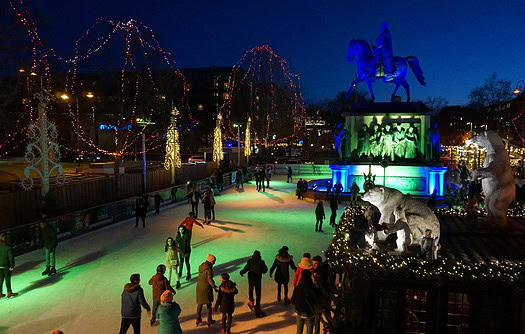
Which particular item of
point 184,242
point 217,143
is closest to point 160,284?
point 184,242

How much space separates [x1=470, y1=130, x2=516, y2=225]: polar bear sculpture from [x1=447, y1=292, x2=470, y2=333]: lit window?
5.32 meters

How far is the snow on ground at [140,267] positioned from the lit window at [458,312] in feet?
8.93

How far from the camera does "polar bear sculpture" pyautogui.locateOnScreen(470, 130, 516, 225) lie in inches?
416

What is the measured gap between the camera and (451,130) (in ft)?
343

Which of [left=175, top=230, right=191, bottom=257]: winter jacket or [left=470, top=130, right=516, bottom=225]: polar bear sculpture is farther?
[left=470, top=130, right=516, bottom=225]: polar bear sculpture

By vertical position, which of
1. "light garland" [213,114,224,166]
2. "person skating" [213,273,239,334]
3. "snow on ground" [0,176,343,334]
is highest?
"light garland" [213,114,224,166]

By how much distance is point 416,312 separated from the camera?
618cm

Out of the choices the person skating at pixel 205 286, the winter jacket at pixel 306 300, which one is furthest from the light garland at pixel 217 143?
the winter jacket at pixel 306 300

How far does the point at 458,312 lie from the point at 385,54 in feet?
66.8

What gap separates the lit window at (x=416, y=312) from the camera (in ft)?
20.2

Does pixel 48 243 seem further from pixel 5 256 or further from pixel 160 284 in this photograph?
pixel 160 284

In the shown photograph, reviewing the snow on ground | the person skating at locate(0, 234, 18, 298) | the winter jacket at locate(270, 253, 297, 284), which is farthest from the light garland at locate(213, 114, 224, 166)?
the winter jacket at locate(270, 253, 297, 284)

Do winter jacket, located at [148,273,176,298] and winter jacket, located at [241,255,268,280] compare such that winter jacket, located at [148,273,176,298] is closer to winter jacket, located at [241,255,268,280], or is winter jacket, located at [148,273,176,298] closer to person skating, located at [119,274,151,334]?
person skating, located at [119,274,151,334]

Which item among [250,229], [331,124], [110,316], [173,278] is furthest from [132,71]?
[331,124]
